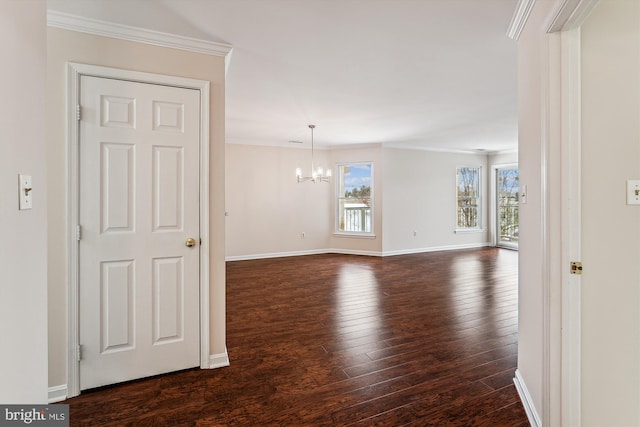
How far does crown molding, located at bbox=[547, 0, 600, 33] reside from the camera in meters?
1.24

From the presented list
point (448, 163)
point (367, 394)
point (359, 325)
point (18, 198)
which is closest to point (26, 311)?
point (18, 198)

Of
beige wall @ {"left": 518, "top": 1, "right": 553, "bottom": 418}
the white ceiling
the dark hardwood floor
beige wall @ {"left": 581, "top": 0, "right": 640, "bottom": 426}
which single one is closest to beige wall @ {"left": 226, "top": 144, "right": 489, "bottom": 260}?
Result: the white ceiling

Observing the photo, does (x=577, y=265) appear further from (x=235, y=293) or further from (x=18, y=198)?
(x=235, y=293)

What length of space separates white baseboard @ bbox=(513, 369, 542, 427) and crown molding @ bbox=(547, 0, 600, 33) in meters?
1.94

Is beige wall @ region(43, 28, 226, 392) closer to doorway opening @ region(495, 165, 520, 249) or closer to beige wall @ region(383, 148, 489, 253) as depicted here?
beige wall @ region(383, 148, 489, 253)

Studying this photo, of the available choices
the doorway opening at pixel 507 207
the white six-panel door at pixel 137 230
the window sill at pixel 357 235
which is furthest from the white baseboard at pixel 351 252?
the white six-panel door at pixel 137 230

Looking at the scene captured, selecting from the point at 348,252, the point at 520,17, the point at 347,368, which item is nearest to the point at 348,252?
the point at 348,252

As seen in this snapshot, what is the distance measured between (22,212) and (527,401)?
264 cm

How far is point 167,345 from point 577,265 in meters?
2.51

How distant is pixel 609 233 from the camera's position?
1.43 metres

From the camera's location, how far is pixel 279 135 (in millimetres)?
6066

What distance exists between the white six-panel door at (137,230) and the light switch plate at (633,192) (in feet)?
8.18

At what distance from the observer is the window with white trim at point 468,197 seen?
8125 mm

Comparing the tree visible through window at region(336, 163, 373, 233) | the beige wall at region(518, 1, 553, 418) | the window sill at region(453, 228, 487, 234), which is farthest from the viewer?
the window sill at region(453, 228, 487, 234)
